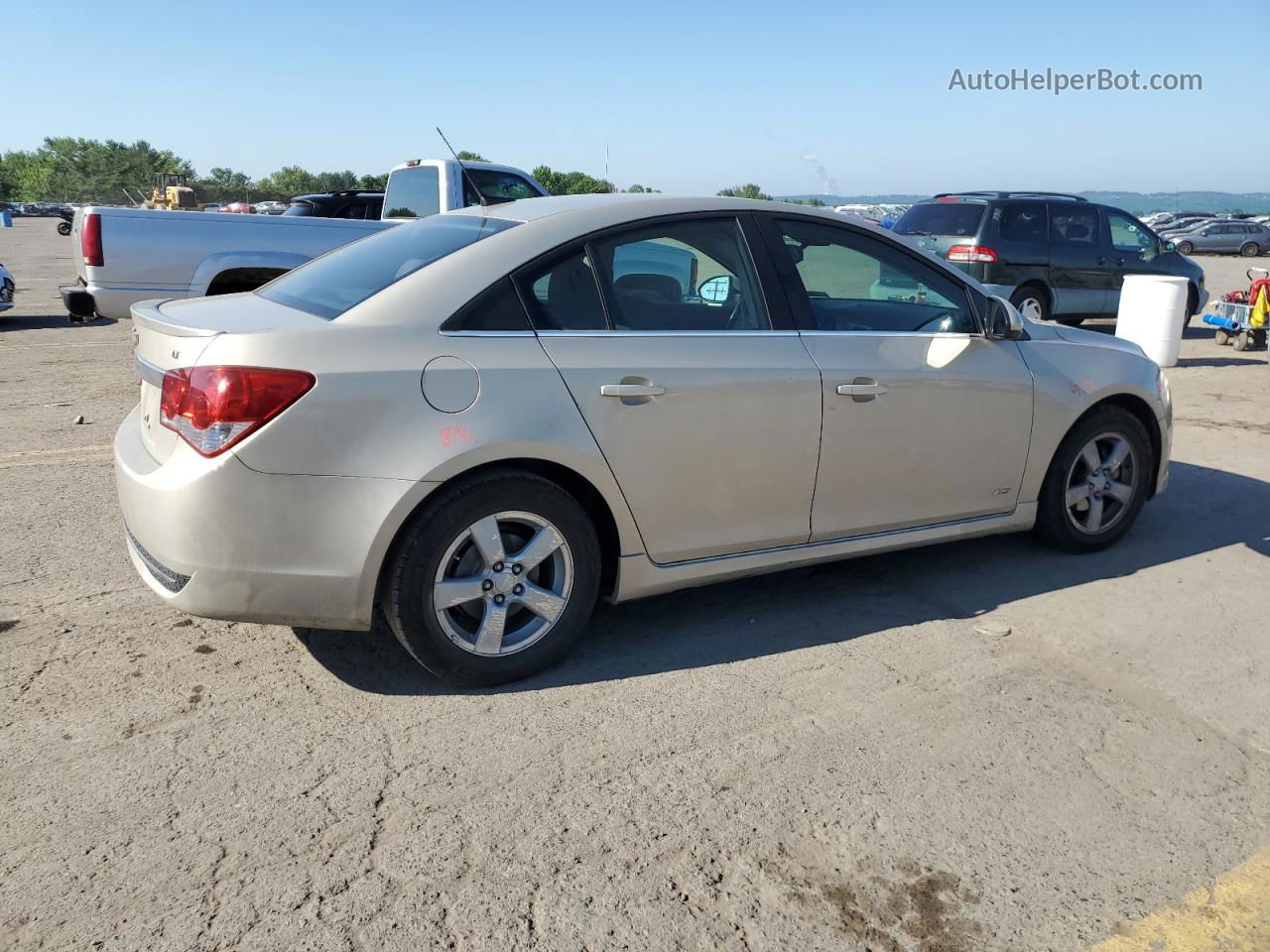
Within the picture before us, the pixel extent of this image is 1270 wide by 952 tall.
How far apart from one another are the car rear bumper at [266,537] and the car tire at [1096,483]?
10.3 feet

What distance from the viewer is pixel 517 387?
348 centimetres

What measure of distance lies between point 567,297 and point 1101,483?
2.93m

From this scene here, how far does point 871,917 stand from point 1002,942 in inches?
11.7

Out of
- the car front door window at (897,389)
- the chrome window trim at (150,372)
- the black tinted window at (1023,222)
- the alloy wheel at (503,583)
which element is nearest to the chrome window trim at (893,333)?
the car front door window at (897,389)

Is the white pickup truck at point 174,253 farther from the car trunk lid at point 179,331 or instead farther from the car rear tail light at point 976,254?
the car rear tail light at point 976,254

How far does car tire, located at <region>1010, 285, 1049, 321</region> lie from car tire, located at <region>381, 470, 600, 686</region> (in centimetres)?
1042

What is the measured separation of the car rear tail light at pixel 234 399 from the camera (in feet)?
10.4

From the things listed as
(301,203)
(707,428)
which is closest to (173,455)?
(707,428)

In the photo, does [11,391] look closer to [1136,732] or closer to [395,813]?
[395,813]

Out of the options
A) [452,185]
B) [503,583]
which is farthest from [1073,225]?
[503,583]

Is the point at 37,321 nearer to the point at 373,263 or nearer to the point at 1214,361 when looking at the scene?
the point at 373,263

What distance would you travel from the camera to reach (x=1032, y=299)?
12.8 m

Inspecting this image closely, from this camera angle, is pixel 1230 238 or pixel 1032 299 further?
pixel 1230 238

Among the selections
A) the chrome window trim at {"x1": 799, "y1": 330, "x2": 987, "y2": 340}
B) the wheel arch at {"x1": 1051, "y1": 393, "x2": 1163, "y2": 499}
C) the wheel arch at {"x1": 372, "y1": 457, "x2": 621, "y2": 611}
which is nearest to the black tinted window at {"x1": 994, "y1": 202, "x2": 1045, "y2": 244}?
the wheel arch at {"x1": 1051, "y1": 393, "x2": 1163, "y2": 499}
